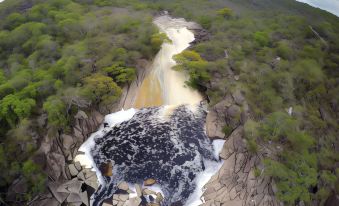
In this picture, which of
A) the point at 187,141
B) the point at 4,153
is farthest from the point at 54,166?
the point at 187,141

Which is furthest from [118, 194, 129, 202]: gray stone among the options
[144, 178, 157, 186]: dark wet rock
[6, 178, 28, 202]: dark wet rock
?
[6, 178, 28, 202]: dark wet rock

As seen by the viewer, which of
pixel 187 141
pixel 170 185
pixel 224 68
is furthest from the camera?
pixel 224 68

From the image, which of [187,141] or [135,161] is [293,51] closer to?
[187,141]

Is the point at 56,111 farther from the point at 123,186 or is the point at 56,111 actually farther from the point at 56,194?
the point at 123,186

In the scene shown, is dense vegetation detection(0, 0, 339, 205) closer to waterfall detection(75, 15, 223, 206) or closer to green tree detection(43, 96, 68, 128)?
green tree detection(43, 96, 68, 128)

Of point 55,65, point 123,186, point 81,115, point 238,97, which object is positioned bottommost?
point 123,186

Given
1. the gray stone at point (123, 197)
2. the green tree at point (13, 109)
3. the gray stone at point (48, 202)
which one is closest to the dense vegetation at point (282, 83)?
the gray stone at point (123, 197)

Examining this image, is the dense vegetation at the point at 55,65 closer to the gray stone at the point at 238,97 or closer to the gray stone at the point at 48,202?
the gray stone at the point at 48,202

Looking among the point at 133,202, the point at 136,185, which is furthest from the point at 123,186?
the point at 133,202
